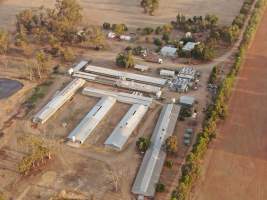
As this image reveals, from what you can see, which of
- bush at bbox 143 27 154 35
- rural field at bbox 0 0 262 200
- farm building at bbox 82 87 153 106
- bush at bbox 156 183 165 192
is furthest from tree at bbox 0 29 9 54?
bush at bbox 156 183 165 192

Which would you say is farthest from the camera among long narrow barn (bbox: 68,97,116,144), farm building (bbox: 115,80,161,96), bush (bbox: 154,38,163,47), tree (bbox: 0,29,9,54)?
bush (bbox: 154,38,163,47)

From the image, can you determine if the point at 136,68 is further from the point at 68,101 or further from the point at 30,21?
the point at 30,21

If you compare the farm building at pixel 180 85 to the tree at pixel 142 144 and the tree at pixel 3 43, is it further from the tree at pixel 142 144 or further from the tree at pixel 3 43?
the tree at pixel 3 43

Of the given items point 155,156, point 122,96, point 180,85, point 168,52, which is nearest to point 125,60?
point 168,52

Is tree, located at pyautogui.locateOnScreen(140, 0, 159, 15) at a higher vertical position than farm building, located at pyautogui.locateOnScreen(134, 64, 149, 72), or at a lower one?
higher

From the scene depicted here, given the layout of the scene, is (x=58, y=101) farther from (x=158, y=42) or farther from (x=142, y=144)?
(x=158, y=42)

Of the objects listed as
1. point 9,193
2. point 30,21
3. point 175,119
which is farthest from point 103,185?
point 30,21

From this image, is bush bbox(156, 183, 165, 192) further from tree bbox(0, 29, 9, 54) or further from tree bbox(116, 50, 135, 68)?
tree bbox(0, 29, 9, 54)
